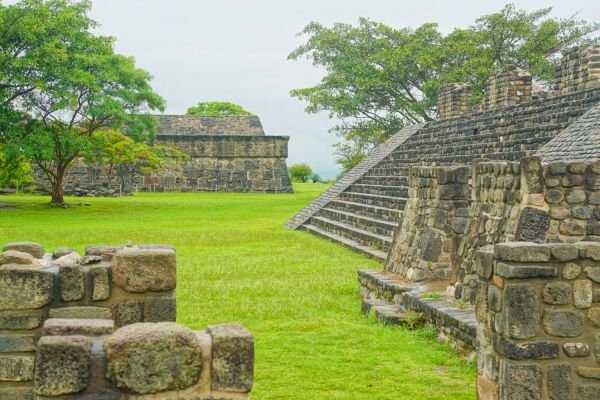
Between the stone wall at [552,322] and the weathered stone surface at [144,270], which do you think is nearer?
the stone wall at [552,322]

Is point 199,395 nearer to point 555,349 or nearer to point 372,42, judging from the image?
point 555,349

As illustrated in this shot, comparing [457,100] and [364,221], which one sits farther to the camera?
[457,100]

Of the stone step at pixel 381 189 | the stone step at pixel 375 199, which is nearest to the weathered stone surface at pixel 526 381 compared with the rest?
the stone step at pixel 375 199

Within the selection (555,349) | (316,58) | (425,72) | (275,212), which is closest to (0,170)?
(275,212)

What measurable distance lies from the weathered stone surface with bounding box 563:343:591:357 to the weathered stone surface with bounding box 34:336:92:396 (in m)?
3.31

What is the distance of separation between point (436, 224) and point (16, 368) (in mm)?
6794

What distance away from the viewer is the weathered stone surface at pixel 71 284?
18.4 ft

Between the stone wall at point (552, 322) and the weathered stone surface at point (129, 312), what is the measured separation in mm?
2658

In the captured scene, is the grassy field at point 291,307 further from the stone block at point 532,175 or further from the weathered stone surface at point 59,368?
the weathered stone surface at point 59,368

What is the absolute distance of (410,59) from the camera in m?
35.8

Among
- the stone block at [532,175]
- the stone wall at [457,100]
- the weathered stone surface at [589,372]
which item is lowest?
the weathered stone surface at [589,372]

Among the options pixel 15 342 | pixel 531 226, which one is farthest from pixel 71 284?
pixel 531 226

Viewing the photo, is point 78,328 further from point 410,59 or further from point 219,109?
point 219,109

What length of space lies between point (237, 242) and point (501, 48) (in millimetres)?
20991
